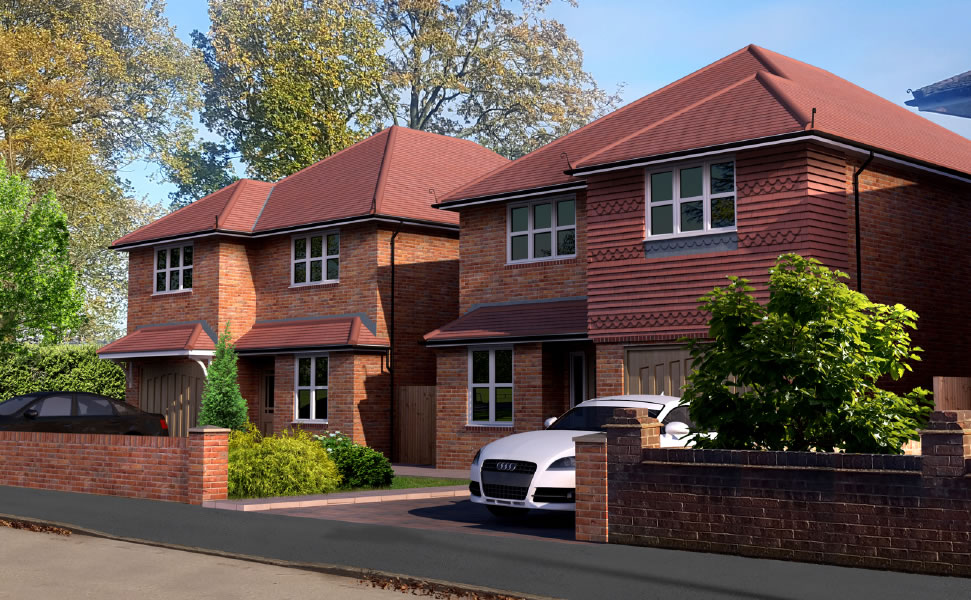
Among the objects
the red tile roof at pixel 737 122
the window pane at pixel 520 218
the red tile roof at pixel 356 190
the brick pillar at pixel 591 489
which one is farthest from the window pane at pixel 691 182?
the red tile roof at pixel 356 190

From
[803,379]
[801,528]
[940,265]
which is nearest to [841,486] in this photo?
[801,528]

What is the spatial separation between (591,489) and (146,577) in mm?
4896

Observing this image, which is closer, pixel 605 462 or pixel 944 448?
pixel 944 448

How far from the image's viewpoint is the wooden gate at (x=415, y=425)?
26.5 meters

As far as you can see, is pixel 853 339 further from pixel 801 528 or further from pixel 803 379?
pixel 801 528

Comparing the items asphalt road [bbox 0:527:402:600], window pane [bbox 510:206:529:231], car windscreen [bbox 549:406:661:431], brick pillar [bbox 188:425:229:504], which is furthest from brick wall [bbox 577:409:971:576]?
window pane [bbox 510:206:529:231]

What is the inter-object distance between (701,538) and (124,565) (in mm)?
6044

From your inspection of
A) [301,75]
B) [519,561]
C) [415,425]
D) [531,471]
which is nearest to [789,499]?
[519,561]

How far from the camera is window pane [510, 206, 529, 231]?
24511 millimetres

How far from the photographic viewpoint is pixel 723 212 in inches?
779

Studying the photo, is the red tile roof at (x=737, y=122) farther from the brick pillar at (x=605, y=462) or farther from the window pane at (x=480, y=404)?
the brick pillar at (x=605, y=462)

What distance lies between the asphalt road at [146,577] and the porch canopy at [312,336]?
1371 cm

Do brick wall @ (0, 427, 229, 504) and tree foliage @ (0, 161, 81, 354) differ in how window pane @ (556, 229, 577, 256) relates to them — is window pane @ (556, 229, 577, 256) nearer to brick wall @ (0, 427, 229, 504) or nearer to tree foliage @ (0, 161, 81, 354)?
brick wall @ (0, 427, 229, 504)

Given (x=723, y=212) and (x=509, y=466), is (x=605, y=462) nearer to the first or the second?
(x=509, y=466)
